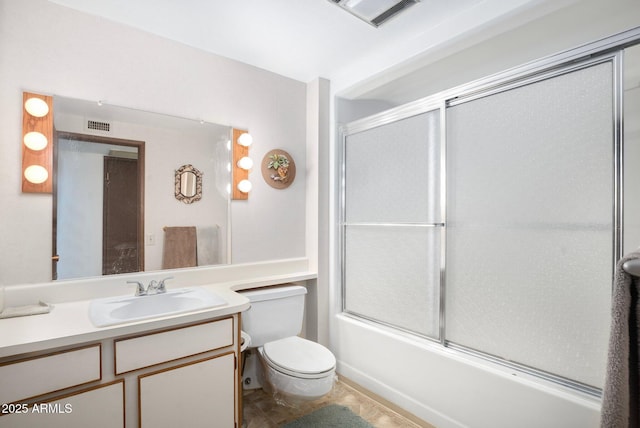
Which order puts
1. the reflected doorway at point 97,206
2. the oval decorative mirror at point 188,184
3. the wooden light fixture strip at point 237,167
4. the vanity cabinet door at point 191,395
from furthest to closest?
1. the wooden light fixture strip at point 237,167
2. the oval decorative mirror at point 188,184
3. the reflected doorway at point 97,206
4. the vanity cabinet door at point 191,395

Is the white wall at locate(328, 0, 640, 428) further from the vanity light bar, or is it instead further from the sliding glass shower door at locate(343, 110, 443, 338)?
the vanity light bar

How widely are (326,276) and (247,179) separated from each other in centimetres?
100

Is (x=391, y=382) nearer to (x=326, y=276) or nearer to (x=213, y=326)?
(x=326, y=276)

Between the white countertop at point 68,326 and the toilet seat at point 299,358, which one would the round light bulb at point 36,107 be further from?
the toilet seat at point 299,358

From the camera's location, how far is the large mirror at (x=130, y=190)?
5.73 feet

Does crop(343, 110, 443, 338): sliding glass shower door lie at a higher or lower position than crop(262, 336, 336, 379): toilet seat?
higher

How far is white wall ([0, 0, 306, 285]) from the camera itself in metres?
1.61

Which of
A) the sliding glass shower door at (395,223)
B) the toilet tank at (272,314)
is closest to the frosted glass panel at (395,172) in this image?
the sliding glass shower door at (395,223)

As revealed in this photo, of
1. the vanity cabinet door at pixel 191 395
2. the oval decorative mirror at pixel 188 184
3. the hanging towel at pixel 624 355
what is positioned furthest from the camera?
the oval decorative mirror at pixel 188 184

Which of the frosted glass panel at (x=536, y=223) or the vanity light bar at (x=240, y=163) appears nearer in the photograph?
the frosted glass panel at (x=536, y=223)

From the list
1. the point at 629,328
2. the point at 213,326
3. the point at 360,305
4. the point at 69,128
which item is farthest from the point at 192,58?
the point at 629,328

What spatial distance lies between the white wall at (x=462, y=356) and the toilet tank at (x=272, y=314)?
45 centimetres

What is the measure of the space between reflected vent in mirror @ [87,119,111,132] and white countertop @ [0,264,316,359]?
952mm

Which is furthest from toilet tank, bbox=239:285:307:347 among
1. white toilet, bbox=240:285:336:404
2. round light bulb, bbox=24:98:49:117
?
round light bulb, bbox=24:98:49:117
